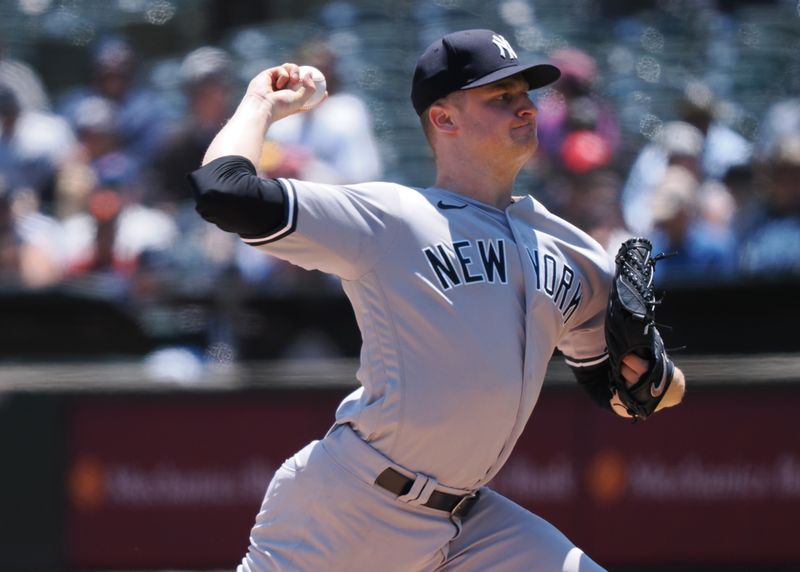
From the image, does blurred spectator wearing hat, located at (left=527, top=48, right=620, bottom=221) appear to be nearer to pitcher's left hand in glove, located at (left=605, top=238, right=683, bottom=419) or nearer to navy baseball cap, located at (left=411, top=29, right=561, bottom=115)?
pitcher's left hand in glove, located at (left=605, top=238, right=683, bottom=419)

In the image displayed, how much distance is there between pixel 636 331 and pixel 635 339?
25mm

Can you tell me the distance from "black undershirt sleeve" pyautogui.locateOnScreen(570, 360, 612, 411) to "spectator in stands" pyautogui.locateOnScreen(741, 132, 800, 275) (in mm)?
3338

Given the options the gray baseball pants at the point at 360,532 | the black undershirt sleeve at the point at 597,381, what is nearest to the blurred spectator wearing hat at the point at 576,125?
the black undershirt sleeve at the point at 597,381

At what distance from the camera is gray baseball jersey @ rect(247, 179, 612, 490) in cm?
314

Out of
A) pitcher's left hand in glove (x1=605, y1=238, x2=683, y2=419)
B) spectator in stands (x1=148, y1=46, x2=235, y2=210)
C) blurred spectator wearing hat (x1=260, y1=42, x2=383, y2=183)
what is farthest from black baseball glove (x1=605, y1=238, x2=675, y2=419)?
spectator in stands (x1=148, y1=46, x2=235, y2=210)

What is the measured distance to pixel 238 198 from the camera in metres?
2.96

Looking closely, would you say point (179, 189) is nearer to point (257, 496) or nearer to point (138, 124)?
point (138, 124)

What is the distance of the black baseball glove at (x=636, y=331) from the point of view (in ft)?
10.8

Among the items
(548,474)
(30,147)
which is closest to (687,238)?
(548,474)

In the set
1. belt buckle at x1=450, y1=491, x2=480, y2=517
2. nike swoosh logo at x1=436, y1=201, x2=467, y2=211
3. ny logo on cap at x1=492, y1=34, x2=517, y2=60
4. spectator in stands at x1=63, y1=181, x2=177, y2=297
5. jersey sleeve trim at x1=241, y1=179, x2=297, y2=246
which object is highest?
ny logo on cap at x1=492, y1=34, x2=517, y2=60

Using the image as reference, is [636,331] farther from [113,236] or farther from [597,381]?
[113,236]

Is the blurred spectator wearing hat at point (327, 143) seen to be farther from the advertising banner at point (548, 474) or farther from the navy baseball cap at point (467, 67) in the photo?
the navy baseball cap at point (467, 67)

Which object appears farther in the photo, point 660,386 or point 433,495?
point 660,386

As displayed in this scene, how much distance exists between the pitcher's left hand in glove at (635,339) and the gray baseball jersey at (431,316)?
20cm
